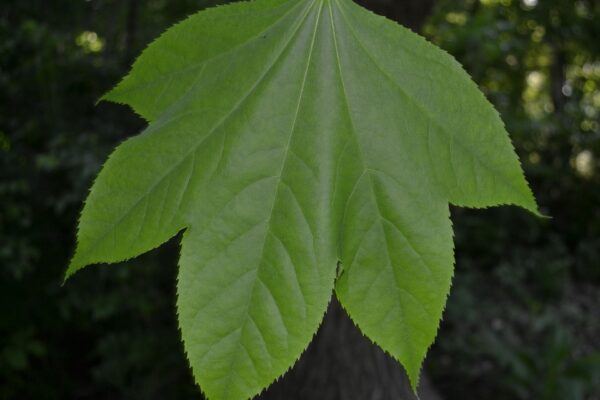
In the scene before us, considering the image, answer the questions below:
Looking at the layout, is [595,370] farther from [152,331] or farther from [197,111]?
[197,111]

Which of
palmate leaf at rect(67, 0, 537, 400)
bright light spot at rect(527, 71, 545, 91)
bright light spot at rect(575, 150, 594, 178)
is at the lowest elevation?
bright light spot at rect(527, 71, 545, 91)

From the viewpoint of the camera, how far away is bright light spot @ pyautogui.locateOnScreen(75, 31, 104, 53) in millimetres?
3224

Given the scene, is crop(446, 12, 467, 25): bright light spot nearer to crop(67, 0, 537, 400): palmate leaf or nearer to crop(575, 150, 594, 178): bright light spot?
crop(575, 150, 594, 178): bright light spot

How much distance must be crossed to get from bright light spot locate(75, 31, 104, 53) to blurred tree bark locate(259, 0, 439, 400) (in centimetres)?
193

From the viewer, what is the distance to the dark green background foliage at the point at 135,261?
9.40 feet

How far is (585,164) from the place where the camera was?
5.93 metres

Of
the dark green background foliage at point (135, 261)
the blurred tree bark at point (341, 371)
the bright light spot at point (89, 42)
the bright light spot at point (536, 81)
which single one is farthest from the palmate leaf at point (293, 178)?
the bright light spot at point (536, 81)

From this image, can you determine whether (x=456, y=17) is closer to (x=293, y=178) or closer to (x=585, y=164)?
(x=585, y=164)

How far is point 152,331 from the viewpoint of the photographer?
11.1 feet

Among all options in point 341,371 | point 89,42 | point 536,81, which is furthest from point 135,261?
point 536,81

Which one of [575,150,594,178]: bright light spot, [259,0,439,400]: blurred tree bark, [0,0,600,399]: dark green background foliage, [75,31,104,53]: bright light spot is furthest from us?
[575,150,594,178]: bright light spot

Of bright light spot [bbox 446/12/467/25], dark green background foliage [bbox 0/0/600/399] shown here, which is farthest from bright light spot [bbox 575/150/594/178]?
bright light spot [bbox 446/12/467/25]

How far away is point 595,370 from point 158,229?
3.54m

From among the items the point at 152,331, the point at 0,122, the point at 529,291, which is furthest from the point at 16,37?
the point at 529,291
